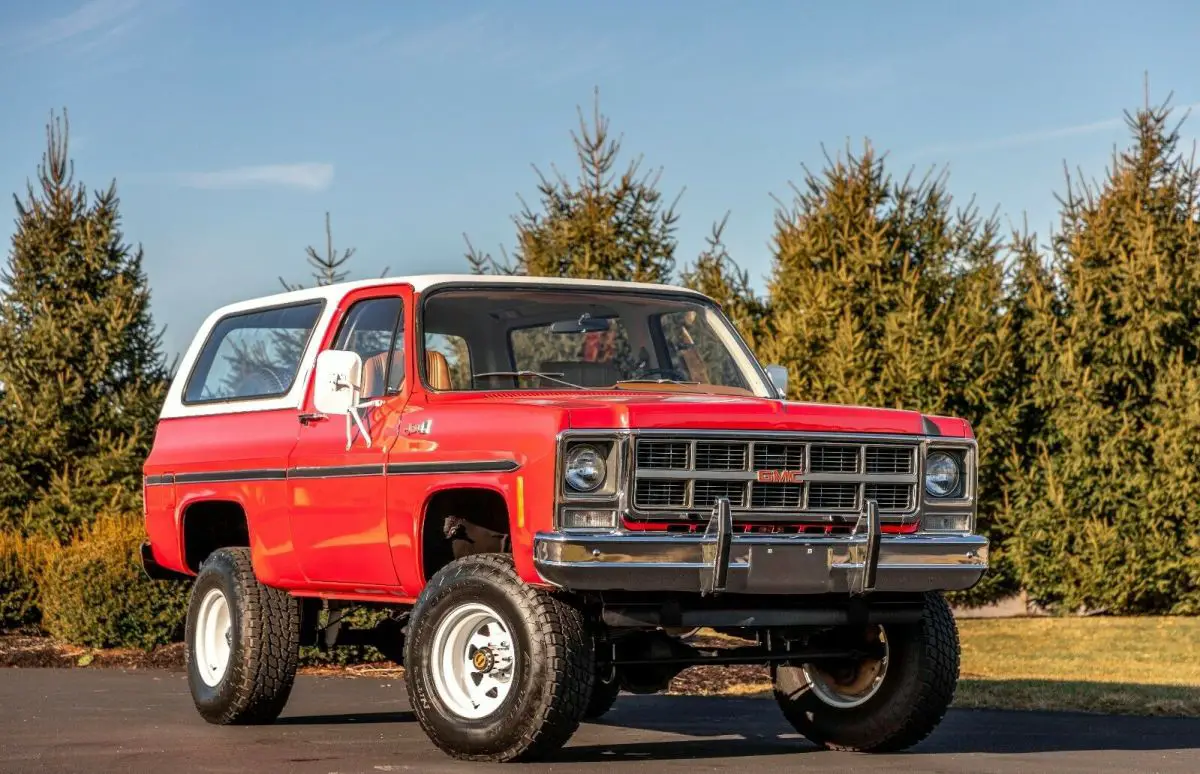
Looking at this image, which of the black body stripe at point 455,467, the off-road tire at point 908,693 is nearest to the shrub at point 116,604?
the black body stripe at point 455,467

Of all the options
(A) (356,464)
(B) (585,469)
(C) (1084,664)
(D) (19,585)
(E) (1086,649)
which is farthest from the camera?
(D) (19,585)

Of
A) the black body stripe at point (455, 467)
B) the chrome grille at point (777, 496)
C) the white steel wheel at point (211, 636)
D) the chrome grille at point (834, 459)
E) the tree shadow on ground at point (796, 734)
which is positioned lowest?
the tree shadow on ground at point (796, 734)

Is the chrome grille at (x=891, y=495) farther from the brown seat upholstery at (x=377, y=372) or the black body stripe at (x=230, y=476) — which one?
the black body stripe at (x=230, y=476)

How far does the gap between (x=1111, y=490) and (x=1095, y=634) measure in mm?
1933

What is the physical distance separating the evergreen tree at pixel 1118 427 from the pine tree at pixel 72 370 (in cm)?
965

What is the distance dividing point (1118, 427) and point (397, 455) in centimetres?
1218

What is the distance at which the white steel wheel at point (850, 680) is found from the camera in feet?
30.9

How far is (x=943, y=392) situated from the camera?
19.4 meters

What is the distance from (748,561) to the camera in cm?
808

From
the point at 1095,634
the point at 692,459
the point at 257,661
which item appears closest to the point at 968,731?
the point at 692,459

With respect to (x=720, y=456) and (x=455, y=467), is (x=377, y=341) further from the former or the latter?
(x=720, y=456)

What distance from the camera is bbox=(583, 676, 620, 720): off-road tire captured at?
9328 mm

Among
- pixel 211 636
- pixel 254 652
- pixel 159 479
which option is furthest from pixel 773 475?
pixel 159 479

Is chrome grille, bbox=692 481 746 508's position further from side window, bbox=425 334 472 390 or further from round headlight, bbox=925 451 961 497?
side window, bbox=425 334 472 390
